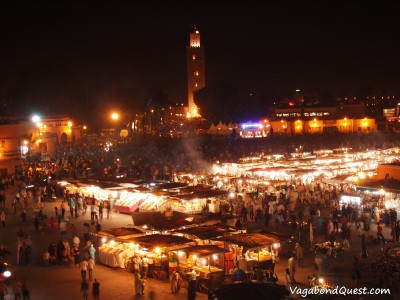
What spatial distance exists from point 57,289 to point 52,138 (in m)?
42.4

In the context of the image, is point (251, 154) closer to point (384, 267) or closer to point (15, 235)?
point (15, 235)

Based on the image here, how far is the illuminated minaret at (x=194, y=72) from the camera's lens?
86250mm

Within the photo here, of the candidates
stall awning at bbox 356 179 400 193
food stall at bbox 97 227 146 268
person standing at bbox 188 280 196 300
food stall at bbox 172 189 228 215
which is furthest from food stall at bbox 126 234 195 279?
stall awning at bbox 356 179 400 193

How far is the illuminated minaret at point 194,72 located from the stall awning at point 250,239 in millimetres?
70894

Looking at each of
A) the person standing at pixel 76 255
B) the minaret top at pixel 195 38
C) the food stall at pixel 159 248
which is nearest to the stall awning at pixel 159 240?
the food stall at pixel 159 248

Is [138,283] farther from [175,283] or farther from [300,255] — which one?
[300,255]

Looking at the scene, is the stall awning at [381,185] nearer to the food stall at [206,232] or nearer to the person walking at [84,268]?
the food stall at [206,232]

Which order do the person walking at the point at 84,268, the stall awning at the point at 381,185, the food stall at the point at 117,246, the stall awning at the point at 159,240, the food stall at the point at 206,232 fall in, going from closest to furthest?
1. the person walking at the point at 84,268
2. the stall awning at the point at 159,240
3. the food stall at the point at 206,232
4. the food stall at the point at 117,246
5. the stall awning at the point at 381,185

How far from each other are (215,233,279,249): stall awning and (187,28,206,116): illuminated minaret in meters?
70.9

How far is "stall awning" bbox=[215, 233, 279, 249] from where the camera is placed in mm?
13656

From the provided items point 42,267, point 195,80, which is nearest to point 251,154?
point 42,267

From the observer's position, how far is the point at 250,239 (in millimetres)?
13914

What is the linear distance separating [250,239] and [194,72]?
2931 inches

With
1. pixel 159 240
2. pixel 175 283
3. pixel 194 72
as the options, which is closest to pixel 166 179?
pixel 159 240
